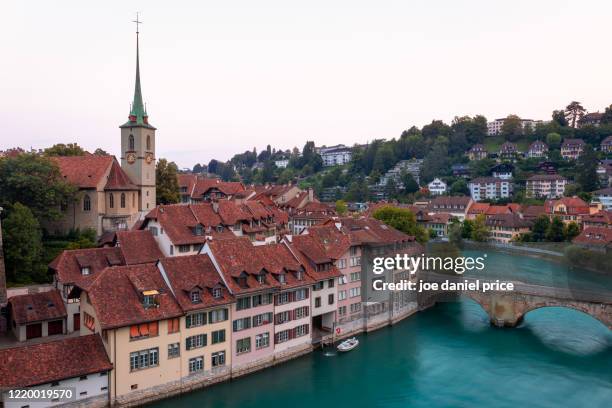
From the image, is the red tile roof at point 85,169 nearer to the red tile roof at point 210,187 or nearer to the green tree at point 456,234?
the red tile roof at point 210,187

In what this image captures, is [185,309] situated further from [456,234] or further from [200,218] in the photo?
[456,234]

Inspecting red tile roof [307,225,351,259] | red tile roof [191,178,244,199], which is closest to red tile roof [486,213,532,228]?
red tile roof [191,178,244,199]

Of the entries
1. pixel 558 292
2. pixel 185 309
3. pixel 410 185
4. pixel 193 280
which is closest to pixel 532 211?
pixel 410 185

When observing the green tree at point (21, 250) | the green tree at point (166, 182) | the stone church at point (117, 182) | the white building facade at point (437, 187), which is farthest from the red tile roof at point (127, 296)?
the white building facade at point (437, 187)

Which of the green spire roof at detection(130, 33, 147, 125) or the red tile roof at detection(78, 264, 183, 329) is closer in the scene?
the red tile roof at detection(78, 264, 183, 329)

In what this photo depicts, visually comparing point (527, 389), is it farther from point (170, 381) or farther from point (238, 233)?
point (238, 233)

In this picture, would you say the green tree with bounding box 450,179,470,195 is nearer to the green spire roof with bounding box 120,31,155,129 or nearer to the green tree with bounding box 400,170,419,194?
the green tree with bounding box 400,170,419,194
